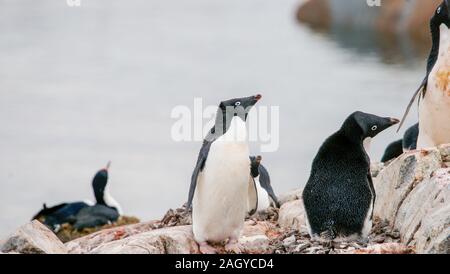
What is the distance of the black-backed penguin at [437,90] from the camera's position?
667 cm

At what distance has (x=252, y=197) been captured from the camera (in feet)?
22.6

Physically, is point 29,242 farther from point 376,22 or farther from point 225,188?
point 376,22

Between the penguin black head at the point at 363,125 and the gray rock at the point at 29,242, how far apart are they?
1.47 m

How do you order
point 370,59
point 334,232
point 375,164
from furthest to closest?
point 370,59
point 375,164
point 334,232

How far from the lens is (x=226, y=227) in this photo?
20.4ft

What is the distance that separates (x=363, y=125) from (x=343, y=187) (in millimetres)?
305

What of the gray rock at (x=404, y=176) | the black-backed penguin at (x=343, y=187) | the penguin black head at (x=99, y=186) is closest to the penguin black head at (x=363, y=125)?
the black-backed penguin at (x=343, y=187)

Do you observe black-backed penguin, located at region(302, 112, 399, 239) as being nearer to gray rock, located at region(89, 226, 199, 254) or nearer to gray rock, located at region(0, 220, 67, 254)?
gray rock, located at region(89, 226, 199, 254)

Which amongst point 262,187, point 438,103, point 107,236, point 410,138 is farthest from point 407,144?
point 107,236

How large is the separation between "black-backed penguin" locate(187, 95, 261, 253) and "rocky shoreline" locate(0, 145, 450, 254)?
77 mm

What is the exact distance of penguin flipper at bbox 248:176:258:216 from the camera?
668cm
